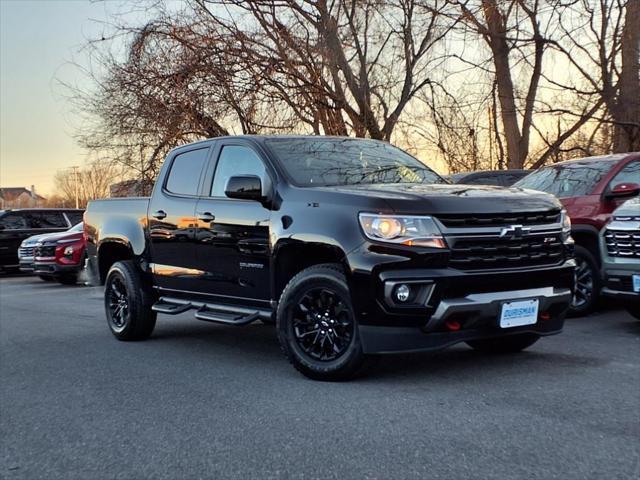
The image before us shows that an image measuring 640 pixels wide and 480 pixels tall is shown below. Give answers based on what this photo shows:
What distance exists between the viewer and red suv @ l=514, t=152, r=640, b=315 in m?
7.97

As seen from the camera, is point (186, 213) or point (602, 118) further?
point (602, 118)

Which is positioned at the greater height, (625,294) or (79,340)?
(625,294)

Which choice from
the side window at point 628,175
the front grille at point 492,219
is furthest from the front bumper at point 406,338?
the side window at point 628,175

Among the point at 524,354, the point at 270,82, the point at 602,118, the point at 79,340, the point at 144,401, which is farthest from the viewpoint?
the point at 270,82

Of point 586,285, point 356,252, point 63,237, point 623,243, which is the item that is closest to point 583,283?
point 586,285

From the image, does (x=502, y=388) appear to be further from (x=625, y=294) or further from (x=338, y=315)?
(x=625, y=294)

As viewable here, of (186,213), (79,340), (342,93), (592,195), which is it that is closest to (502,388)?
(186,213)

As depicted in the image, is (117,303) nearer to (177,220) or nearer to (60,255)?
(177,220)

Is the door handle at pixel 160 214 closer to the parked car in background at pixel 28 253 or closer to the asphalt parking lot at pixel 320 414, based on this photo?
the asphalt parking lot at pixel 320 414

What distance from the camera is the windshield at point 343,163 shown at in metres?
6.02

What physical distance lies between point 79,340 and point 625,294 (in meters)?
5.61

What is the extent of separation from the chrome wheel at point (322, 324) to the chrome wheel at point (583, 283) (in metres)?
3.77

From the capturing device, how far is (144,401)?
5.09 m

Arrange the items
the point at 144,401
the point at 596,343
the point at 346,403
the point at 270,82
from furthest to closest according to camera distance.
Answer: the point at 270,82 < the point at 596,343 < the point at 144,401 < the point at 346,403
